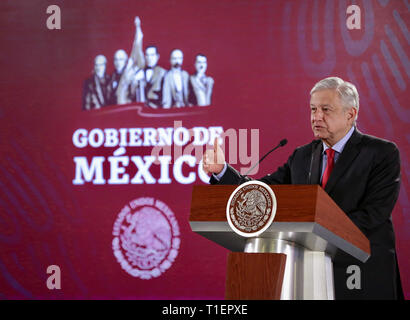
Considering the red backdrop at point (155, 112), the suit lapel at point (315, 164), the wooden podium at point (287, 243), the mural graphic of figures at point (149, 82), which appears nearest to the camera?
→ the wooden podium at point (287, 243)

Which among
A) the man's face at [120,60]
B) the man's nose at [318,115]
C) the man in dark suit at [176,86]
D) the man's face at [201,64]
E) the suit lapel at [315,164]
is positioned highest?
the man's face at [120,60]

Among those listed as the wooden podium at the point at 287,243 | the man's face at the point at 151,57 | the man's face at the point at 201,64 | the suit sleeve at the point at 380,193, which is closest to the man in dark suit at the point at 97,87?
the man's face at the point at 151,57

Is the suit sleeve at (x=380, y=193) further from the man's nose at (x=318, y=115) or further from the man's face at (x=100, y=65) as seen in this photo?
the man's face at (x=100, y=65)

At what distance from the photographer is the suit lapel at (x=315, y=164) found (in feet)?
7.39

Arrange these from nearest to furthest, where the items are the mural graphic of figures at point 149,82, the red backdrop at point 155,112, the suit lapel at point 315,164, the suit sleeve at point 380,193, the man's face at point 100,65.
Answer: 1. the suit sleeve at point 380,193
2. the suit lapel at point 315,164
3. the red backdrop at point 155,112
4. the mural graphic of figures at point 149,82
5. the man's face at point 100,65

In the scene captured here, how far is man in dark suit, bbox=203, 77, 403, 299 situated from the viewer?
2066 millimetres

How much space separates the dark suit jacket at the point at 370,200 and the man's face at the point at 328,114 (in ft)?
0.26

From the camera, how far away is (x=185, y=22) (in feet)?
14.9

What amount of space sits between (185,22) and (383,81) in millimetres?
1540

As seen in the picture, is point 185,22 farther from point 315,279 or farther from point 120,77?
point 315,279

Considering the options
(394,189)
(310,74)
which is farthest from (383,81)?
(394,189)

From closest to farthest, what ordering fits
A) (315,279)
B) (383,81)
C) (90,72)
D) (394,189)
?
(315,279) < (394,189) < (383,81) < (90,72)

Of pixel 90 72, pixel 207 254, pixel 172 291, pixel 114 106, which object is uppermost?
pixel 90 72

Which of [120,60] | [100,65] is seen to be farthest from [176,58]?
[100,65]
